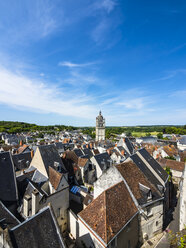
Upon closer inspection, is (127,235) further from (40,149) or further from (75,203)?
(40,149)

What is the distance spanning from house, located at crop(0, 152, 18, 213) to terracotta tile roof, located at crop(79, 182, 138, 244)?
9040mm

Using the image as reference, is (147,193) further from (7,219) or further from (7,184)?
(7,184)

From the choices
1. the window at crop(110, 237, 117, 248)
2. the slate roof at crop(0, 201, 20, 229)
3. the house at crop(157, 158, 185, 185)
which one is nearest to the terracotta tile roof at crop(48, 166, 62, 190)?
the slate roof at crop(0, 201, 20, 229)

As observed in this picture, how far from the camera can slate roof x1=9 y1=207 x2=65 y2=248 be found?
8.08 meters

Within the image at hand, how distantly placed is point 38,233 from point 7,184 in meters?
10.7

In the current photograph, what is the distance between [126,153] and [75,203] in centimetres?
2777

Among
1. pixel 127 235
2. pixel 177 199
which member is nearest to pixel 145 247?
pixel 127 235

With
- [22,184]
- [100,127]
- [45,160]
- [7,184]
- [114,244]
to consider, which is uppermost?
[100,127]

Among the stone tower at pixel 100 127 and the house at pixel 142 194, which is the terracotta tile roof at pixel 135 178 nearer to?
the house at pixel 142 194

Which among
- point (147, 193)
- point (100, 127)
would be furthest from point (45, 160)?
point (100, 127)

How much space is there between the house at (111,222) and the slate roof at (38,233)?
4494 millimetres

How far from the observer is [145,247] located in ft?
51.7

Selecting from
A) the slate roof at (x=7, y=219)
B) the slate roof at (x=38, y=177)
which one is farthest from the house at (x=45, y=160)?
the slate roof at (x=7, y=219)

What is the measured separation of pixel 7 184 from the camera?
16.5 metres
